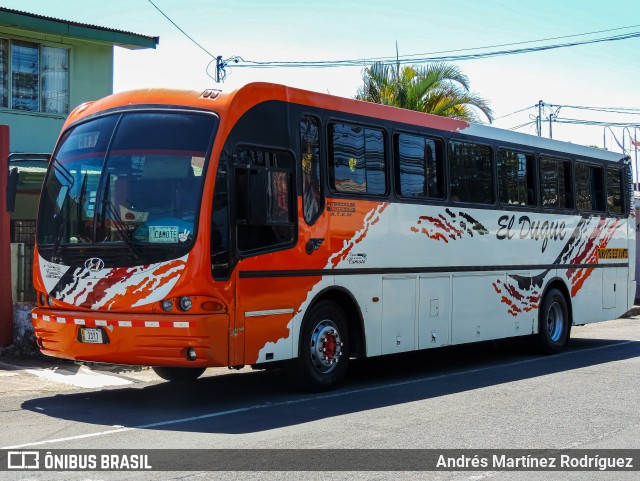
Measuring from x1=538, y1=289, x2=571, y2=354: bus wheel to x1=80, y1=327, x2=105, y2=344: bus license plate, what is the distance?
8.47 m

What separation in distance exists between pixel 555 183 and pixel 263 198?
7.82 m

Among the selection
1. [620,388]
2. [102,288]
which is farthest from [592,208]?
[102,288]

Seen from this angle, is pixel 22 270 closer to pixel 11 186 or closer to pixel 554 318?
pixel 11 186

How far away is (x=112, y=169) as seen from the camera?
999 cm

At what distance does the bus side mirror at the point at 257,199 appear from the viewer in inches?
398

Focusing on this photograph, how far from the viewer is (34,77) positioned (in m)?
20.8

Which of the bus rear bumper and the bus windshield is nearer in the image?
the bus rear bumper

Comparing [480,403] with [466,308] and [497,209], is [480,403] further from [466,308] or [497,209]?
[497,209]

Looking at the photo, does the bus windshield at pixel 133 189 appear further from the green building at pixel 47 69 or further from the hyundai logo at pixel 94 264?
the green building at pixel 47 69

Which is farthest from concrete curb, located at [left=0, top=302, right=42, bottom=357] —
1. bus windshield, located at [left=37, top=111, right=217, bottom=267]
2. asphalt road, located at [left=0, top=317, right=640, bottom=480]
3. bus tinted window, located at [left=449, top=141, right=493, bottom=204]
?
bus tinted window, located at [left=449, top=141, right=493, bottom=204]

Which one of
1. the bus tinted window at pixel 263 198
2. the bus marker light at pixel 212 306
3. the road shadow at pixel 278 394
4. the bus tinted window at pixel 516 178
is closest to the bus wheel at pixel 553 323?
the road shadow at pixel 278 394

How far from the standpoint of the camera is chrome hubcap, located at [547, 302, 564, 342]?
16250 mm

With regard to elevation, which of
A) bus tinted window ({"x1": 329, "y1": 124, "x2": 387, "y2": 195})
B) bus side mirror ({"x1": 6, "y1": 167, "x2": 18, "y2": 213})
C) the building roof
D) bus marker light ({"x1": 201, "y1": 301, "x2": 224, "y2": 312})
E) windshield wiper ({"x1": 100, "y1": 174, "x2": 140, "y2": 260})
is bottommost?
bus marker light ({"x1": 201, "y1": 301, "x2": 224, "y2": 312})

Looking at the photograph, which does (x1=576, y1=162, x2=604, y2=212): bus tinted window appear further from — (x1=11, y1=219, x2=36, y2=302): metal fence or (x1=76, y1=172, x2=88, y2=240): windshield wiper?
(x1=76, y1=172, x2=88, y2=240): windshield wiper
